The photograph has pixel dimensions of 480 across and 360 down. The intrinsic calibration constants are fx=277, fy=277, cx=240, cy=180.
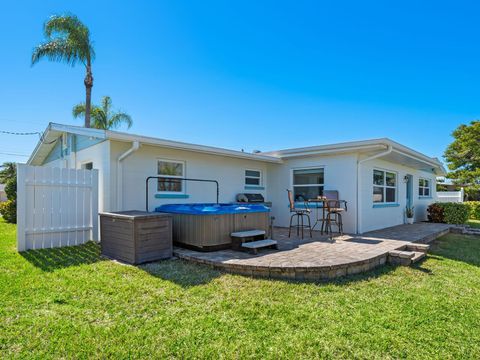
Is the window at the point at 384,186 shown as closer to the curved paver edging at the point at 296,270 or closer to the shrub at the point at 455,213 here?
the shrub at the point at 455,213

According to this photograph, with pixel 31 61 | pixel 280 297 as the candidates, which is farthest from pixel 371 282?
pixel 31 61

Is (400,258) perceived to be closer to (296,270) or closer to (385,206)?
(296,270)

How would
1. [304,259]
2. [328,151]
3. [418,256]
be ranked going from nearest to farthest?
[304,259], [418,256], [328,151]

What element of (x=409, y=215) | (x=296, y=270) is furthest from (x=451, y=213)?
(x=296, y=270)

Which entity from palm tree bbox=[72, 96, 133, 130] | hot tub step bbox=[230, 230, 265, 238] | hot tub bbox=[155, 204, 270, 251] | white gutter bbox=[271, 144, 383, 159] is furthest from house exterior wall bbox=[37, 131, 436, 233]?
palm tree bbox=[72, 96, 133, 130]

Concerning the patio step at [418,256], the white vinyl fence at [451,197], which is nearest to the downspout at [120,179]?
the patio step at [418,256]

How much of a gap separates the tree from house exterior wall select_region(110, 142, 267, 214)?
15.6 metres

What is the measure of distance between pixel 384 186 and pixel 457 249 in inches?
119

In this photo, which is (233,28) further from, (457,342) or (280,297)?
(457,342)

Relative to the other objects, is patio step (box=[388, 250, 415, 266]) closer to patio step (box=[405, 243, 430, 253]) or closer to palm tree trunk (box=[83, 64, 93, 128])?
patio step (box=[405, 243, 430, 253])

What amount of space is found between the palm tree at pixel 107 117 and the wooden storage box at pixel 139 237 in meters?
15.1

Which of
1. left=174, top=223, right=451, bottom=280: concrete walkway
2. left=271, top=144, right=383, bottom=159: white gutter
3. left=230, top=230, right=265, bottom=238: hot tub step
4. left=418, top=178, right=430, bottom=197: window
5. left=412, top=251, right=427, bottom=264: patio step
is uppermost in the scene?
left=271, top=144, right=383, bottom=159: white gutter

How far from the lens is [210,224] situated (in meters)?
5.08

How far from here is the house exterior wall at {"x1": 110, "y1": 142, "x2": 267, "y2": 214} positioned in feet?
20.6
